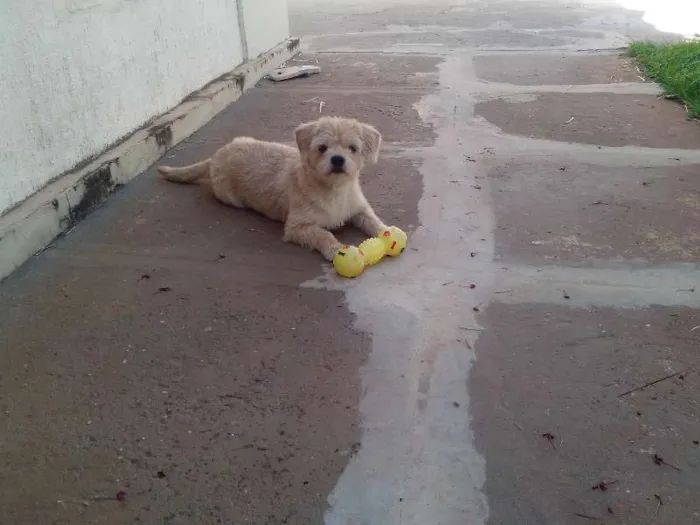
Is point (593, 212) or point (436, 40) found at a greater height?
point (436, 40)

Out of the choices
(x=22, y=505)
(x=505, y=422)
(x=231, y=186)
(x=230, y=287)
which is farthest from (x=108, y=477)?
(x=231, y=186)

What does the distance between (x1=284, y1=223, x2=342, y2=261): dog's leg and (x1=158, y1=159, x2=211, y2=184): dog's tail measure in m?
1.09

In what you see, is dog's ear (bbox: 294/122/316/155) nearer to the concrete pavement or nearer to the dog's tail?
the concrete pavement

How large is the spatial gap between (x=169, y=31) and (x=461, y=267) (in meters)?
3.67

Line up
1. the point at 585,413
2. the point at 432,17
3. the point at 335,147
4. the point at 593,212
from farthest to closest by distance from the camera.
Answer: the point at 432,17 < the point at 593,212 < the point at 335,147 < the point at 585,413

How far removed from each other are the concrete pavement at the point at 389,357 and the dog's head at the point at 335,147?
50 cm

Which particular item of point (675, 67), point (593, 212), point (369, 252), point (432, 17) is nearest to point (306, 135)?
point (369, 252)

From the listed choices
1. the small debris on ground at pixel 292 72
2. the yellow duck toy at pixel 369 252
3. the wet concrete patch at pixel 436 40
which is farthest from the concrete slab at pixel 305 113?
the wet concrete patch at pixel 436 40

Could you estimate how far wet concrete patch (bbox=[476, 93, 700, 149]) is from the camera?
5.36m

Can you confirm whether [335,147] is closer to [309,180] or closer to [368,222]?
[309,180]

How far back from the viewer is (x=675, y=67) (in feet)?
22.9

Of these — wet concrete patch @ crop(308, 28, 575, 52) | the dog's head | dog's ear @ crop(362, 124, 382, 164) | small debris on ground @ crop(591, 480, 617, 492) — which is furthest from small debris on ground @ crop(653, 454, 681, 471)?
wet concrete patch @ crop(308, 28, 575, 52)

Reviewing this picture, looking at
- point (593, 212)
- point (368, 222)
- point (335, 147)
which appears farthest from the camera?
point (593, 212)

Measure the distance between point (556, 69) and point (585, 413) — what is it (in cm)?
648
